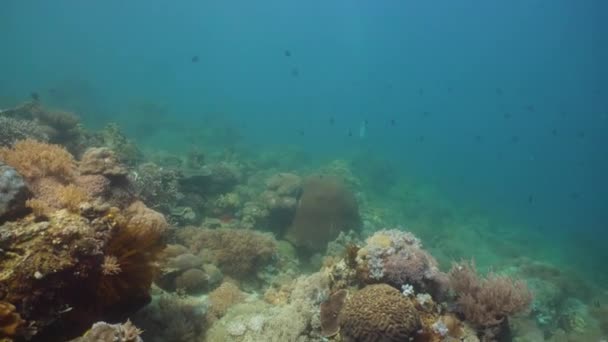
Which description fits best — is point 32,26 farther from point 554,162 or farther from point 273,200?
point 554,162

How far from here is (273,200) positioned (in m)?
14.9

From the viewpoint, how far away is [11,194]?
4398mm

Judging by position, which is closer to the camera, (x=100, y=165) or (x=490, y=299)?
(x=490, y=299)

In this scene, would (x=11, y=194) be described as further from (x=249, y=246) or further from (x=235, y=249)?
(x=249, y=246)

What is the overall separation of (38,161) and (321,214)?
1021 centimetres

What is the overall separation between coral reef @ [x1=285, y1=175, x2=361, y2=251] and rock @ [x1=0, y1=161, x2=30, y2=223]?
1040cm

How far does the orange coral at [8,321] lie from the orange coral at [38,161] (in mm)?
3278

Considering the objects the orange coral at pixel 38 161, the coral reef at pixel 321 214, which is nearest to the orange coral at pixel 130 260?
the orange coral at pixel 38 161

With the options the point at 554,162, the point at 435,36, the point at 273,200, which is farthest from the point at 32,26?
the point at 554,162

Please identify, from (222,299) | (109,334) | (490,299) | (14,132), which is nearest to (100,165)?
(222,299)

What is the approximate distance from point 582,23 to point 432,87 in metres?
76.8

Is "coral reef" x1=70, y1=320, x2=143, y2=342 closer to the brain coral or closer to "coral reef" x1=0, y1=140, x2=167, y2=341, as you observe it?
"coral reef" x1=0, y1=140, x2=167, y2=341

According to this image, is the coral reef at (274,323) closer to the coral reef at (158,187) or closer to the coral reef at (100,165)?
the coral reef at (100,165)

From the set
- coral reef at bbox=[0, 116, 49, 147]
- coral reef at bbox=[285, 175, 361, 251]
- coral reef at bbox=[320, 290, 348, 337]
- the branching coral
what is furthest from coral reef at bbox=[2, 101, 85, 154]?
the branching coral
